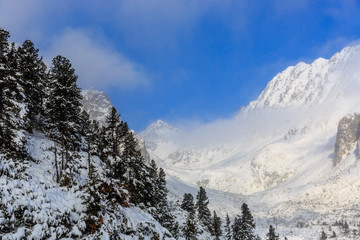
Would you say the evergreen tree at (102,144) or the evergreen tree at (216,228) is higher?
the evergreen tree at (102,144)

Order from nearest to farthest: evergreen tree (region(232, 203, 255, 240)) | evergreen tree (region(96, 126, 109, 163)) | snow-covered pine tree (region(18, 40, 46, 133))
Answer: snow-covered pine tree (region(18, 40, 46, 133)) → evergreen tree (region(96, 126, 109, 163)) → evergreen tree (region(232, 203, 255, 240))

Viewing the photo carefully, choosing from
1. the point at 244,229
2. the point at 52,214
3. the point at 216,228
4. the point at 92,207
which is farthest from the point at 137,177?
the point at 244,229

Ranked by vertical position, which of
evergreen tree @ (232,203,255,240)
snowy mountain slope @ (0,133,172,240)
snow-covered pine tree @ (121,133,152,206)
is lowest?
evergreen tree @ (232,203,255,240)

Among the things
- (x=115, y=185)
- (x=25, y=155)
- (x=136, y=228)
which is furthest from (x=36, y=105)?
(x=136, y=228)

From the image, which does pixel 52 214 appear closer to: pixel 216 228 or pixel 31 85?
pixel 31 85

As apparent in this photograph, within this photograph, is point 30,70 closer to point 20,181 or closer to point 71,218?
point 20,181

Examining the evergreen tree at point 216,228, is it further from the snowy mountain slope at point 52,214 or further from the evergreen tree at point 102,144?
the snowy mountain slope at point 52,214

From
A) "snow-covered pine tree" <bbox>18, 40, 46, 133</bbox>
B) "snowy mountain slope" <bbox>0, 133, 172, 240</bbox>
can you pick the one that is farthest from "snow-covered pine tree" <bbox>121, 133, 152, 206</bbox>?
"snowy mountain slope" <bbox>0, 133, 172, 240</bbox>

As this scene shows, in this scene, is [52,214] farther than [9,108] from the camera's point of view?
No

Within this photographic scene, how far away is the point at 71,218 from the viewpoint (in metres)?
17.2

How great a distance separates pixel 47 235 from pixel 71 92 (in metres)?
20.9

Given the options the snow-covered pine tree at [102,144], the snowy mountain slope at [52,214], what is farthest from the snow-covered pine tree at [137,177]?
the snowy mountain slope at [52,214]

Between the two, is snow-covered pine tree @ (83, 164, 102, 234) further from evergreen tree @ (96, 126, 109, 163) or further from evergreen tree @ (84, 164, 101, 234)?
evergreen tree @ (96, 126, 109, 163)

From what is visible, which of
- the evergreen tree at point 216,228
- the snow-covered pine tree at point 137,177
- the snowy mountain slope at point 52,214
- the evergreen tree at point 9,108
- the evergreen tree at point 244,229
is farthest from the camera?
the evergreen tree at point 244,229
